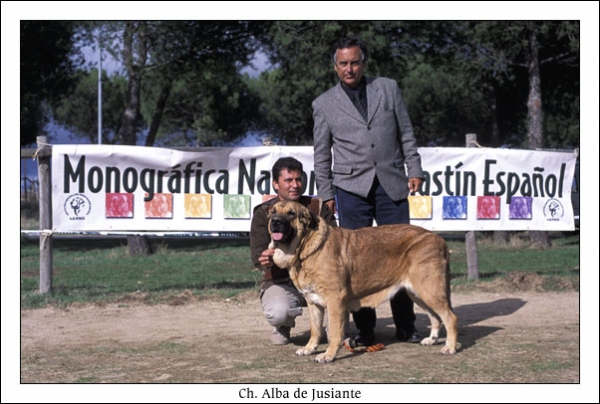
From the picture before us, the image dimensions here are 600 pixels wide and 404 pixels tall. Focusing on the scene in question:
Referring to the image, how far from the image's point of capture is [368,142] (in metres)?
6.57

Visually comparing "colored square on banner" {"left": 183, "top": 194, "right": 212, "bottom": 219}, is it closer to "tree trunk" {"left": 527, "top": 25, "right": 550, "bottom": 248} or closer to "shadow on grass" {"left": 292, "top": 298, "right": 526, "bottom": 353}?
"shadow on grass" {"left": 292, "top": 298, "right": 526, "bottom": 353}

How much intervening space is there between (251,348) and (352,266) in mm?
1295

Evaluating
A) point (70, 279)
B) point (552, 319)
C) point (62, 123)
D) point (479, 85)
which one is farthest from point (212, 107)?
point (552, 319)

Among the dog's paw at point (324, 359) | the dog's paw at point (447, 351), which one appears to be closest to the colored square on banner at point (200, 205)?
the dog's paw at point (324, 359)

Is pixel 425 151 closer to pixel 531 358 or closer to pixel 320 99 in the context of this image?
pixel 320 99

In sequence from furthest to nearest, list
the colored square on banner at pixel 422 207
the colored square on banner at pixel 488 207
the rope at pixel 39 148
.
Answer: the colored square on banner at pixel 488 207, the colored square on banner at pixel 422 207, the rope at pixel 39 148

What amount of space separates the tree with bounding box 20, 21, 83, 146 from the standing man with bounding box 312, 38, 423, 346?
13740 mm

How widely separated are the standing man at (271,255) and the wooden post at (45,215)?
411 centimetres

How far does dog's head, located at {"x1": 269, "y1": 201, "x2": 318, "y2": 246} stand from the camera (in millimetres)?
5781

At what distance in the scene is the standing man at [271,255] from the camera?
651 cm

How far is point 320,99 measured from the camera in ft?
22.2

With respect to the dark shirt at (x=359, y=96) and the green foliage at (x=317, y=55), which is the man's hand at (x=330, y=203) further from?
the green foliage at (x=317, y=55)

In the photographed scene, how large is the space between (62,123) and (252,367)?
4069 cm

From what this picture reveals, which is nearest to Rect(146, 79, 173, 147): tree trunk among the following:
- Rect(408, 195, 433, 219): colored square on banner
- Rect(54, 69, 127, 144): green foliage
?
Rect(408, 195, 433, 219): colored square on banner
